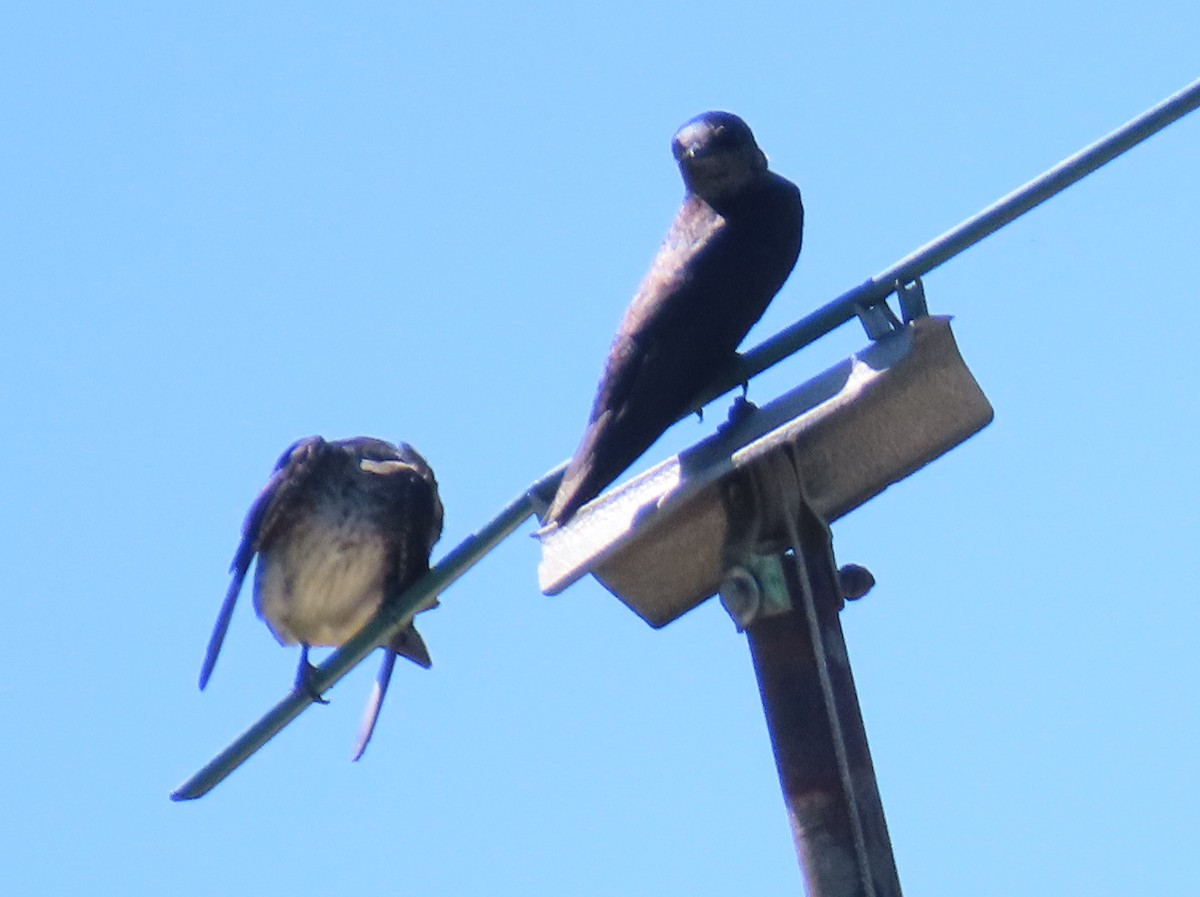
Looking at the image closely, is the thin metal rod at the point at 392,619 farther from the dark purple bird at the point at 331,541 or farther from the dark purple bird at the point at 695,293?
the dark purple bird at the point at 331,541

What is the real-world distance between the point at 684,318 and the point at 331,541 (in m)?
2.41

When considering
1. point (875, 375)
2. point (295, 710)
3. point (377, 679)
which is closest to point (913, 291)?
point (875, 375)

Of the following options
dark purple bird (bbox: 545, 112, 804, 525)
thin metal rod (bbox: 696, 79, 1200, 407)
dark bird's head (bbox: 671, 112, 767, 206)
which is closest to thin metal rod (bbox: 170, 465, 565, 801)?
dark purple bird (bbox: 545, 112, 804, 525)

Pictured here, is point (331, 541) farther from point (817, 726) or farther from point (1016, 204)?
point (817, 726)

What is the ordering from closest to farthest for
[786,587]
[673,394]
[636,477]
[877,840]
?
[877,840] → [786,587] → [636,477] → [673,394]

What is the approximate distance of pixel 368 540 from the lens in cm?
743

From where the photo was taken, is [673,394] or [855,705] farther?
[673,394]

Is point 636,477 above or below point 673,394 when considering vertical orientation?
below

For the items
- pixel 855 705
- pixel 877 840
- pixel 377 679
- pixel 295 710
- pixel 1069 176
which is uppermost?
pixel 377 679

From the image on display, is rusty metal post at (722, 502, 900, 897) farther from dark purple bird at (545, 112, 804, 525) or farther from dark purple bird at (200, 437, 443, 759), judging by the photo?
dark purple bird at (200, 437, 443, 759)

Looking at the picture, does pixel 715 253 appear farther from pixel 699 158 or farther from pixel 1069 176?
pixel 1069 176

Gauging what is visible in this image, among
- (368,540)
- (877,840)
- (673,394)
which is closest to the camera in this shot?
(877,840)

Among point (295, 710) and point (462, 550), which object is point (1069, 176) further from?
point (295, 710)

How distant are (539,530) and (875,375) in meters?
0.81
